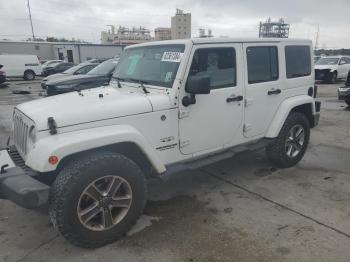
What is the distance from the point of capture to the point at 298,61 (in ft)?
16.2

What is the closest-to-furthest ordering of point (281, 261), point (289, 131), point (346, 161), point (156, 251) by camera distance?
point (281, 261), point (156, 251), point (289, 131), point (346, 161)

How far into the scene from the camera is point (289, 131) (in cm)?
488

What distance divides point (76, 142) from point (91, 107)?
45 cm

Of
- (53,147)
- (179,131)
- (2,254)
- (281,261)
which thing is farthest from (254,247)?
(2,254)

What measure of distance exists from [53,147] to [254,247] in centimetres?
204

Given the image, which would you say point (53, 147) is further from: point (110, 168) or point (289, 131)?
point (289, 131)

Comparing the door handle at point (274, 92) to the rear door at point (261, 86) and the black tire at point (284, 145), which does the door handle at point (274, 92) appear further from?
the black tire at point (284, 145)

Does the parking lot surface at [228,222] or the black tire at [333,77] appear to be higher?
the black tire at [333,77]

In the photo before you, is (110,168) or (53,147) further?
(110,168)

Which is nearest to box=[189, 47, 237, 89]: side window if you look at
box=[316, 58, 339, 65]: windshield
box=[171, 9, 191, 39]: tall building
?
box=[171, 9, 191, 39]: tall building

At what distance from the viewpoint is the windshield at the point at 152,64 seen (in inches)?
141

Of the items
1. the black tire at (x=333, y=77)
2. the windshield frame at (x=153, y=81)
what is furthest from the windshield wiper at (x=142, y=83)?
the black tire at (x=333, y=77)

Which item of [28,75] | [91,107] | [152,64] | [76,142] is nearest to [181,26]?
[28,75]

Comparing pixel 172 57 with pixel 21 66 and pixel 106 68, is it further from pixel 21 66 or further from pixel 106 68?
pixel 21 66
